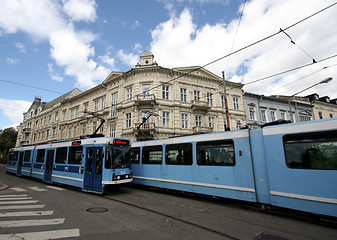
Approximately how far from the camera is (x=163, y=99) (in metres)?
22.4

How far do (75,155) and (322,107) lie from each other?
141ft

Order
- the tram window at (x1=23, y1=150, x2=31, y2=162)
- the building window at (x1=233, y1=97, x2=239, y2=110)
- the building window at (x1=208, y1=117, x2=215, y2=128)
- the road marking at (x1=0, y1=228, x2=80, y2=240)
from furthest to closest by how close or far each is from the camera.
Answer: the building window at (x1=233, y1=97, x2=239, y2=110)
the building window at (x1=208, y1=117, x2=215, y2=128)
the tram window at (x1=23, y1=150, x2=31, y2=162)
the road marking at (x1=0, y1=228, x2=80, y2=240)

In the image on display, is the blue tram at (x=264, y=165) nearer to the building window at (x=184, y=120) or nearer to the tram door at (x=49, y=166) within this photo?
the tram door at (x=49, y=166)

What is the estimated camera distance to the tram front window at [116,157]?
9.04 m

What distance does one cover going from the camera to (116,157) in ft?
30.6

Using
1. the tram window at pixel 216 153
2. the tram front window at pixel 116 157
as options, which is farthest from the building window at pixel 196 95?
the tram window at pixel 216 153

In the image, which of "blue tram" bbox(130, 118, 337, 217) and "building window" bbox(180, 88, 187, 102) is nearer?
"blue tram" bbox(130, 118, 337, 217)

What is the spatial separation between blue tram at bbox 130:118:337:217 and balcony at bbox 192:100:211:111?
1418cm

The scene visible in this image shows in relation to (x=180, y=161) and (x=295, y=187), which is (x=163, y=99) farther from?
(x=295, y=187)

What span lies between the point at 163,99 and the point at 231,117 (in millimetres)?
10895

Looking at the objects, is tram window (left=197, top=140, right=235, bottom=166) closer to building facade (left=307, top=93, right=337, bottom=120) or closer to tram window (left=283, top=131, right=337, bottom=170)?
tram window (left=283, top=131, right=337, bottom=170)

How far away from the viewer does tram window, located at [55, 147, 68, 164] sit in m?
11.3

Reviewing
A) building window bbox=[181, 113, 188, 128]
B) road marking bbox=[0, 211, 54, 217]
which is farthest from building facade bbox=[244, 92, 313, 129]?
road marking bbox=[0, 211, 54, 217]

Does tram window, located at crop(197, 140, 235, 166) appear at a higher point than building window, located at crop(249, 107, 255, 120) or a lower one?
lower
